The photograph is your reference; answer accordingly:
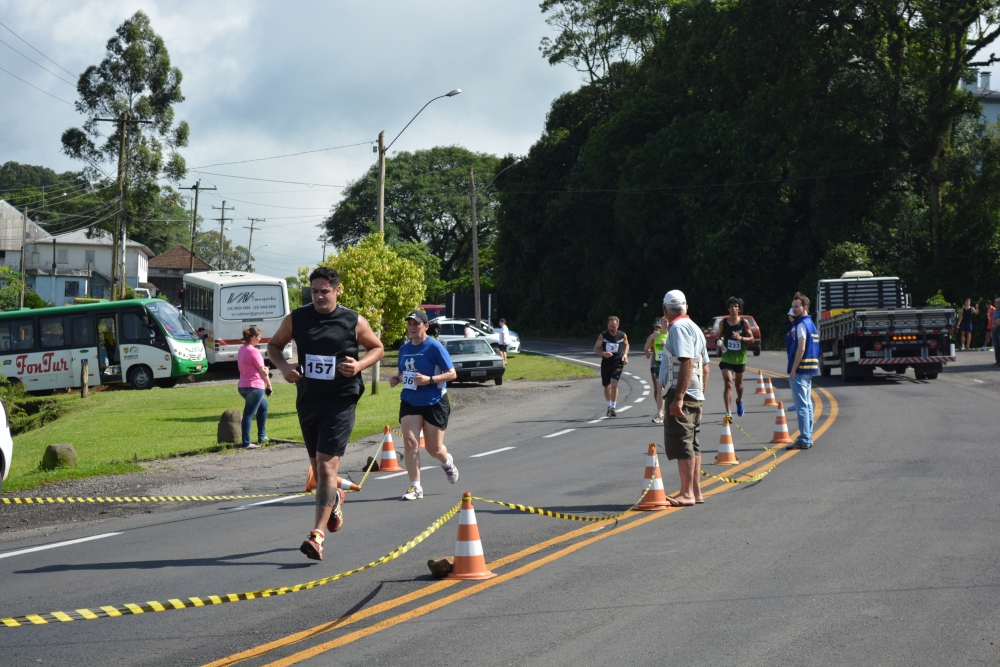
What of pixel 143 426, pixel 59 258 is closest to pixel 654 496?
pixel 143 426

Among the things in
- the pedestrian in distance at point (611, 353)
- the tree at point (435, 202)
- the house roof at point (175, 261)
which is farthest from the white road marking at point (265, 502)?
the house roof at point (175, 261)

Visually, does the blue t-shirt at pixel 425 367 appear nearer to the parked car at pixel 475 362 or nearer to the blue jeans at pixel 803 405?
the blue jeans at pixel 803 405

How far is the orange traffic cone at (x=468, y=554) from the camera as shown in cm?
674

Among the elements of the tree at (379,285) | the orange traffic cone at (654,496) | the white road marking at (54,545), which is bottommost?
the white road marking at (54,545)

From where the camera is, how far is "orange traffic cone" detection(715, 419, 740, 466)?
40.7 ft

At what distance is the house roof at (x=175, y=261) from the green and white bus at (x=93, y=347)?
3360 inches

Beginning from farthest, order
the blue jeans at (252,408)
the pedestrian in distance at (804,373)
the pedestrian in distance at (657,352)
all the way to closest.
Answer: the pedestrian in distance at (657,352) → the blue jeans at (252,408) → the pedestrian in distance at (804,373)

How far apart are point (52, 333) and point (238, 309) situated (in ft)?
20.4

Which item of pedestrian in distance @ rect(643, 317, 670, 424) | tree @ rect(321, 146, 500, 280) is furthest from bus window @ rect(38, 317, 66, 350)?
tree @ rect(321, 146, 500, 280)

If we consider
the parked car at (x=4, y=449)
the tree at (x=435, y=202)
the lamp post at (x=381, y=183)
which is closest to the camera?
the parked car at (x=4, y=449)

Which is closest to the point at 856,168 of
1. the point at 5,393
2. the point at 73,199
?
the point at 5,393

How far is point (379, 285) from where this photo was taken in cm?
3028

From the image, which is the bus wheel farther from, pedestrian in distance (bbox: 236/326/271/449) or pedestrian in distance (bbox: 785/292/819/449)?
pedestrian in distance (bbox: 785/292/819/449)

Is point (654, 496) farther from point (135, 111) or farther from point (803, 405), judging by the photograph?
point (135, 111)
